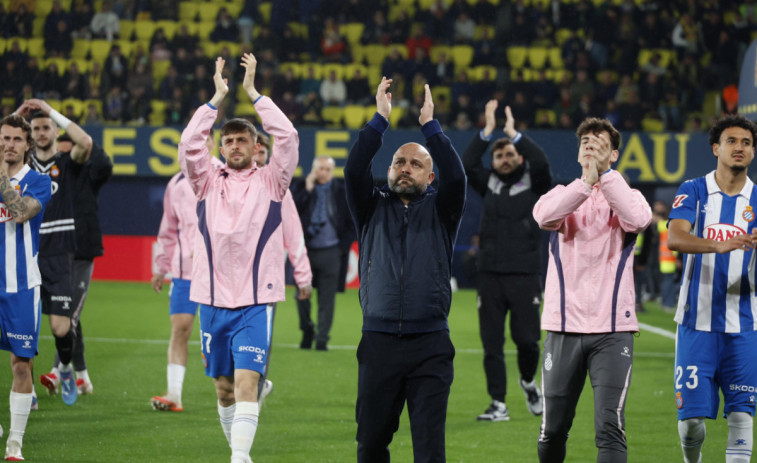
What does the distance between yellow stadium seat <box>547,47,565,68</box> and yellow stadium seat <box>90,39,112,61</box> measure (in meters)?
11.0

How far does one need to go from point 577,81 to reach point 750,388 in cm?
1828

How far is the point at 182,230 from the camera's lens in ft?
28.1

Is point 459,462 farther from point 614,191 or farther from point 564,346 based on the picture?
point 614,191

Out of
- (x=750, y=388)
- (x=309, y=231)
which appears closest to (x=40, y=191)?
(x=750, y=388)

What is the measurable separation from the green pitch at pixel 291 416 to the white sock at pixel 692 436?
128 cm

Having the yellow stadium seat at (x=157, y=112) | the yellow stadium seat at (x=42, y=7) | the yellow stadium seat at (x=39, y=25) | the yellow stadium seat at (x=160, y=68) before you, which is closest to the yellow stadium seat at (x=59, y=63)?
the yellow stadium seat at (x=39, y=25)

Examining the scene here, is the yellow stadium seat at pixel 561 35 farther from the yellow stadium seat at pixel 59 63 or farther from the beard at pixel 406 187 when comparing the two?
the beard at pixel 406 187

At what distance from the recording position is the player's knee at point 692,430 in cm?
580

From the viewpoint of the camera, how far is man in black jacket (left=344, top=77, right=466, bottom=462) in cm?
514

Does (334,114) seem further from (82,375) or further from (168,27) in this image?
(82,375)

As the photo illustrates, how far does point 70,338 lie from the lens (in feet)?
27.3

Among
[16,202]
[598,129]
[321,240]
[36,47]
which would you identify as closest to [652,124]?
[321,240]

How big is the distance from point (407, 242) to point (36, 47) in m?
21.8

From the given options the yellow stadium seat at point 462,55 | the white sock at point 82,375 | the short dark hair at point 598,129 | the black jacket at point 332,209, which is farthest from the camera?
the yellow stadium seat at point 462,55
